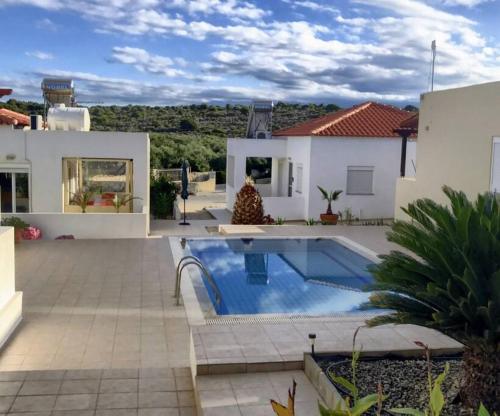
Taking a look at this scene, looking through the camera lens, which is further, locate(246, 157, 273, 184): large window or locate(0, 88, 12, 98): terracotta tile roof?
locate(246, 157, 273, 184): large window

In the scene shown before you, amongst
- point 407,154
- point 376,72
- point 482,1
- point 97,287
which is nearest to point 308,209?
point 407,154

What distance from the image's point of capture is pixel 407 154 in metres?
29.9

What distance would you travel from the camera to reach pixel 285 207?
29344 millimetres

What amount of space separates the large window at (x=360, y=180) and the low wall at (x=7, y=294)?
2060cm

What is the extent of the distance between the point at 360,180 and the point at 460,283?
76.3ft

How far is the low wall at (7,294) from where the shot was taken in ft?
32.6

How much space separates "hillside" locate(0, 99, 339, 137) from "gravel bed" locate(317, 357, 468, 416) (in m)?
63.3

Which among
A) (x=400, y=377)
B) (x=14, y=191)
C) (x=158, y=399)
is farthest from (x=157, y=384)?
(x=14, y=191)

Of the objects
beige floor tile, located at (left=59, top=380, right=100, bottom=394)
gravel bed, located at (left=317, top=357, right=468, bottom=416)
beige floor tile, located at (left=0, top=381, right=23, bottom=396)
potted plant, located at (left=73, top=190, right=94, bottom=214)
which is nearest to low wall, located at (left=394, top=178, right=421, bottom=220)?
potted plant, located at (left=73, top=190, right=94, bottom=214)

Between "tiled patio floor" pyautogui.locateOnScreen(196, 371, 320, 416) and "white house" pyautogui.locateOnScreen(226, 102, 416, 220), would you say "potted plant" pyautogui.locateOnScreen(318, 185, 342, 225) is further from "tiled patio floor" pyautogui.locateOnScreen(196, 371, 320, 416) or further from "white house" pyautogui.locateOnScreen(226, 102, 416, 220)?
"tiled patio floor" pyautogui.locateOnScreen(196, 371, 320, 416)

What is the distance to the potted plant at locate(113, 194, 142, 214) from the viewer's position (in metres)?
22.7

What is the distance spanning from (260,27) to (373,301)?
24.8 m

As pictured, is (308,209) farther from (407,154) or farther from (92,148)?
(92,148)

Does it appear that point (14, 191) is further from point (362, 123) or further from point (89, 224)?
point (362, 123)
